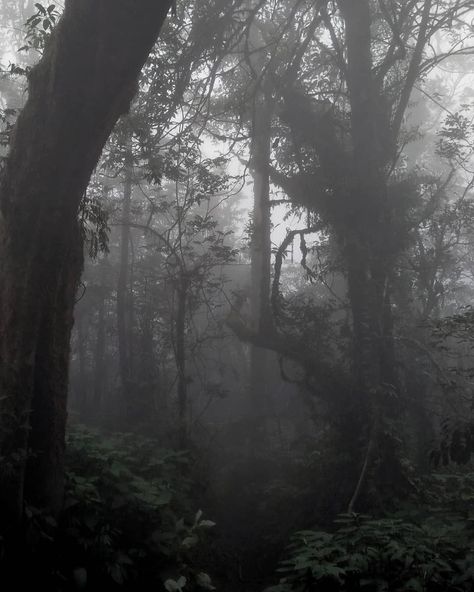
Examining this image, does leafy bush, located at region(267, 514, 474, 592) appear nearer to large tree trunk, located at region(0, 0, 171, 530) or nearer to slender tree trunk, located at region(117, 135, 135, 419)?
large tree trunk, located at region(0, 0, 171, 530)

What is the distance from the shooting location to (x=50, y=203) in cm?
476

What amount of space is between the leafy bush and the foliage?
4.05 feet

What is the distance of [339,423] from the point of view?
9.62 m

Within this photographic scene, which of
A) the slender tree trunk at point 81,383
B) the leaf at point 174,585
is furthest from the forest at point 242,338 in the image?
the slender tree trunk at point 81,383

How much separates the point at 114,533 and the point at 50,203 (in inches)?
128

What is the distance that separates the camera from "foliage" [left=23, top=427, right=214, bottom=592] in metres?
4.78

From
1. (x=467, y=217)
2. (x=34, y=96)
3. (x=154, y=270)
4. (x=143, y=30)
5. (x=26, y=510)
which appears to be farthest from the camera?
(x=154, y=270)

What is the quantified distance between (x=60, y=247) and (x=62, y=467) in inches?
84.5

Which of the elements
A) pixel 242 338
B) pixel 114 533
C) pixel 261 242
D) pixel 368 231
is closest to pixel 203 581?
pixel 114 533

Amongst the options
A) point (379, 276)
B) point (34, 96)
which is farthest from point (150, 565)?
point (379, 276)

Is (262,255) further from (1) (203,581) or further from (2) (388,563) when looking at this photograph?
(2) (388,563)

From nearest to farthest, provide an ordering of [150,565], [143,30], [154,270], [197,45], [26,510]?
1. [143,30]
2. [26,510]
3. [150,565]
4. [197,45]
5. [154,270]

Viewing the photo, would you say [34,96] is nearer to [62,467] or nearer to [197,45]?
[62,467]

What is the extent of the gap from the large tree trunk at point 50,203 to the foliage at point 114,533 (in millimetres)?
→ 323
